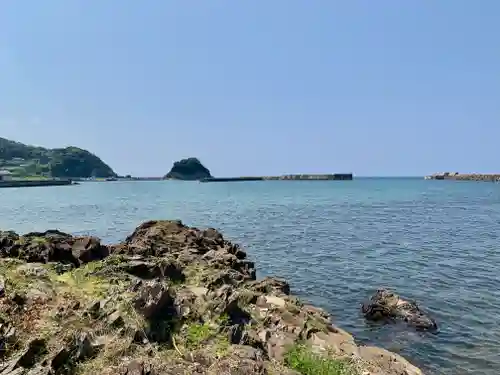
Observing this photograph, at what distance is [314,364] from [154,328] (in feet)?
11.8

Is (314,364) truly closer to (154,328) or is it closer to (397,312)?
(154,328)

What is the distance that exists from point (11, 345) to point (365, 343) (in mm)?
12224

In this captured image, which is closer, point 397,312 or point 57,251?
point 57,251

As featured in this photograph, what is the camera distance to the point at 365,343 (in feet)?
→ 53.5

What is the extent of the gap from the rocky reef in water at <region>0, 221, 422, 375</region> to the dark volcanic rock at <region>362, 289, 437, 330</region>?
4747mm

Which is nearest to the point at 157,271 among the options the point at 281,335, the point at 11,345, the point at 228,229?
the point at 281,335

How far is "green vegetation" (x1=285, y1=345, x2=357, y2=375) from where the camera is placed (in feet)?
30.7

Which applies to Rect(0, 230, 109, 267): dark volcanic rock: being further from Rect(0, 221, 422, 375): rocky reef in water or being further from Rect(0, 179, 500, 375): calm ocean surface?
Rect(0, 179, 500, 375): calm ocean surface

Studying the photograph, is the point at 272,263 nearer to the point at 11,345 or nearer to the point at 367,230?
the point at 367,230

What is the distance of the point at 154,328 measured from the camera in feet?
31.6

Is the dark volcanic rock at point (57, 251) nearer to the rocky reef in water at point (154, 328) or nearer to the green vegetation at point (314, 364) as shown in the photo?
the rocky reef in water at point (154, 328)

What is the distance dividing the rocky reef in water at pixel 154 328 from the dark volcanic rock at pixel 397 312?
4747 millimetres

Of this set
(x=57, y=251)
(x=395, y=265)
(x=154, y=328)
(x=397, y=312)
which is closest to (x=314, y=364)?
(x=154, y=328)

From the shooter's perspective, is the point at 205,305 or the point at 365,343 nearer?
the point at 205,305
